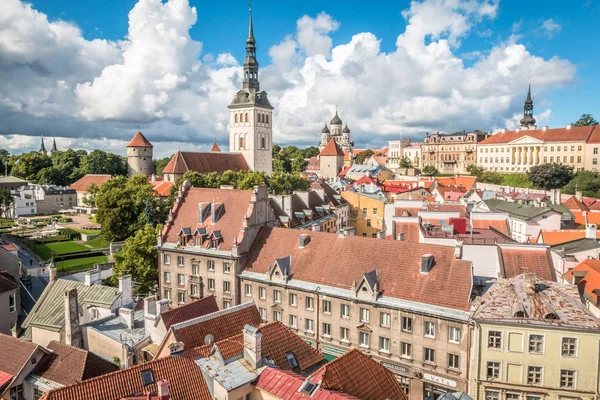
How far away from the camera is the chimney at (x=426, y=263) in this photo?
32.7 m

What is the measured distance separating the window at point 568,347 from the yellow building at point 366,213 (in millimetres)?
48320

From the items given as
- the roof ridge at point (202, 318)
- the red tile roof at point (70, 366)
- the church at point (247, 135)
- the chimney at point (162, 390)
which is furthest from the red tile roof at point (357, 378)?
the church at point (247, 135)

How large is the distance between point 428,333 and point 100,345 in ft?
74.9

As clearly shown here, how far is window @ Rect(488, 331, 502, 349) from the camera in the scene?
26.8 m

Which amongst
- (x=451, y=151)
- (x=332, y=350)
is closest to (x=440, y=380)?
(x=332, y=350)

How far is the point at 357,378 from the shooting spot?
21.5m

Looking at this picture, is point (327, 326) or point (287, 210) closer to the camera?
point (327, 326)

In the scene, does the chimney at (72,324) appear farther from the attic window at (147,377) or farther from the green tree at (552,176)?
the green tree at (552,176)

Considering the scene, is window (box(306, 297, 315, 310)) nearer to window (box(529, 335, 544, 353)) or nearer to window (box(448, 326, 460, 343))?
window (box(448, 326, 460, 343))

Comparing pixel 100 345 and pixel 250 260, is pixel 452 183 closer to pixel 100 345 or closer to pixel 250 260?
pixel 250 260

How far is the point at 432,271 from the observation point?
3266 cm

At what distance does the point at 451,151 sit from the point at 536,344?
157597mm

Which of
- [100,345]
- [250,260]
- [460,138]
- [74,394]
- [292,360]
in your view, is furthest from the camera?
[460,138]

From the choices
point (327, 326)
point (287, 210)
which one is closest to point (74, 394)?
point (327, 326)
